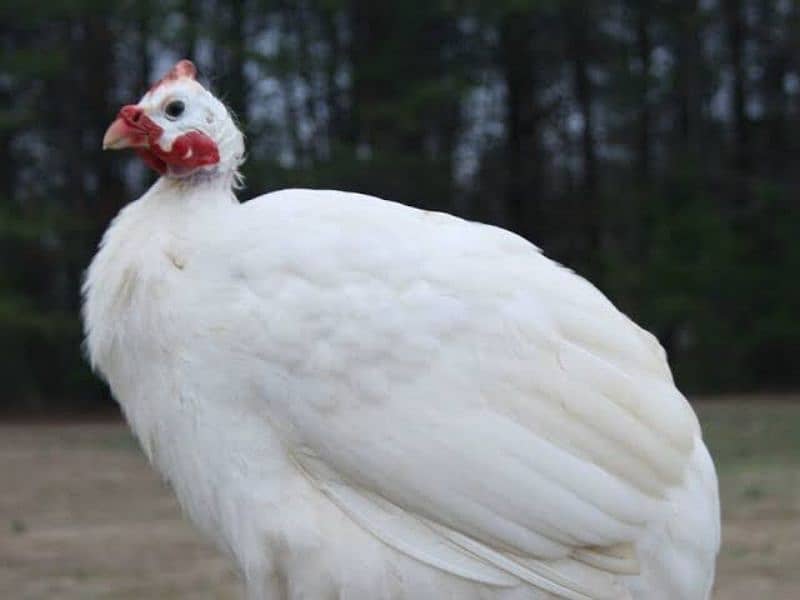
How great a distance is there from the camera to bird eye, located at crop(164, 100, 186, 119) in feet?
10.1

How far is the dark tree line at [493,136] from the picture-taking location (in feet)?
56.1

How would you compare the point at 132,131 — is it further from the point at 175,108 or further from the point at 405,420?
the point at 405,420

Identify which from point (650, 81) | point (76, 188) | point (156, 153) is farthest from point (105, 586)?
point (650, 81)

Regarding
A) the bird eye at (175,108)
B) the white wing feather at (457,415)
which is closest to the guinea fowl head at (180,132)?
the bird eye at (175,108)

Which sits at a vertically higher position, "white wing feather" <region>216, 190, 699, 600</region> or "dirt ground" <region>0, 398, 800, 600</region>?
"white wing feather" <region>216, 190, 699, 600</region>

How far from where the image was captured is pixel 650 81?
20.0m

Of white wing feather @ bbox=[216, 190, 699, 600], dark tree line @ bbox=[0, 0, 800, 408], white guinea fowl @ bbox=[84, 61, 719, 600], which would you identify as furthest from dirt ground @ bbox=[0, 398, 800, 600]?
dark tree line @ bbox=[0, 0, 800, 408]

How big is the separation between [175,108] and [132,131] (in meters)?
0.11

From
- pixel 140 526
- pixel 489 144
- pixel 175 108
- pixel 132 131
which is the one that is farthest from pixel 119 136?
pixel 489 144

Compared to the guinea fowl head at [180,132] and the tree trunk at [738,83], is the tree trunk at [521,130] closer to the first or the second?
the tree trunk at [738,83]

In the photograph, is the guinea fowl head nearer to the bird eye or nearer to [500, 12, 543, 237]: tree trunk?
the bird eye

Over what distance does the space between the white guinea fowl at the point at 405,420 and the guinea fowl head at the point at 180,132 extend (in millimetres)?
261

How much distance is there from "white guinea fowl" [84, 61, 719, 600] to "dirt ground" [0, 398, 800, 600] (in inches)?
55.1

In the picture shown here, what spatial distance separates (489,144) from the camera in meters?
20.5
